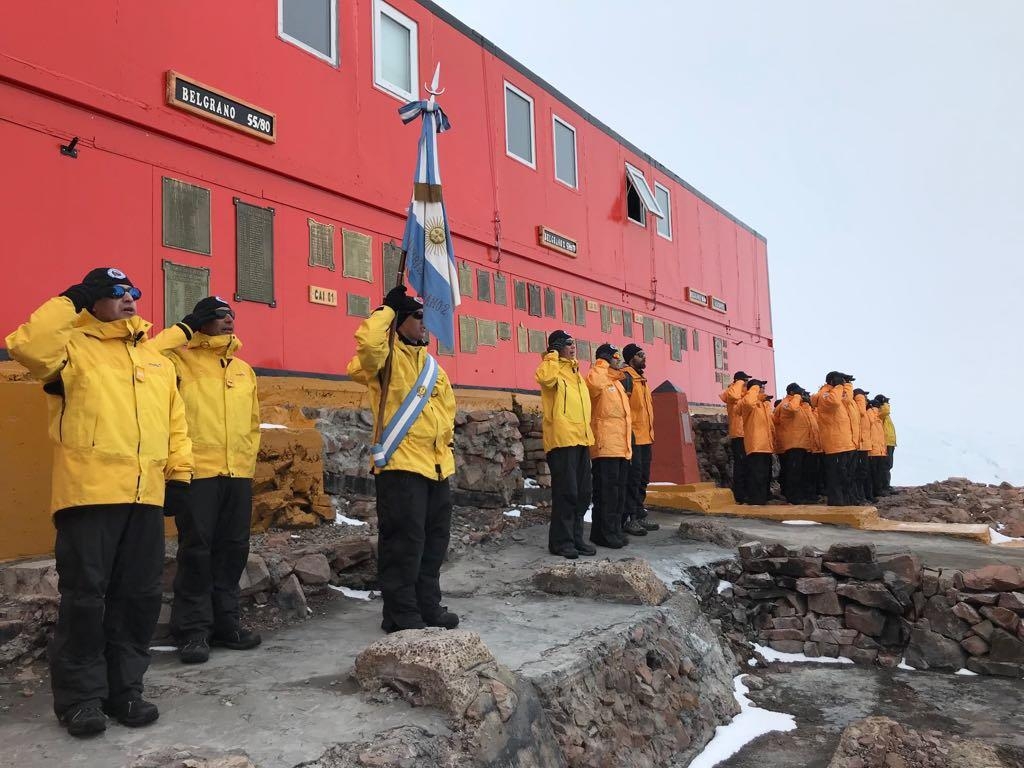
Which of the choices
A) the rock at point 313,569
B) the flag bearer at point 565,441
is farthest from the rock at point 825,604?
the rock at point 313,569

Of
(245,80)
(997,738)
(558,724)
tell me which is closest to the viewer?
(558,724)

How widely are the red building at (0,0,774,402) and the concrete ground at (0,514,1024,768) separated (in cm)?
357

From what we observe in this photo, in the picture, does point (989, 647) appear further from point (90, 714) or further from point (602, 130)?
point (602, 130)

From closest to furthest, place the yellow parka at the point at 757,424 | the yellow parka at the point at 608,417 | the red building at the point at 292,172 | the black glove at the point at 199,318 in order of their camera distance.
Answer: the black glove at the point at 199,318 → the red building at the point at 292,172 → the yellow parka at the point at 608,417 → the yellow parka at the point at 757,424

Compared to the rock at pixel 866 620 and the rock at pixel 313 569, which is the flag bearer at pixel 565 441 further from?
the rock at pixel 866 620

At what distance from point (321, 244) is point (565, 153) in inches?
258

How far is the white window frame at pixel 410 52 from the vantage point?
9758mm

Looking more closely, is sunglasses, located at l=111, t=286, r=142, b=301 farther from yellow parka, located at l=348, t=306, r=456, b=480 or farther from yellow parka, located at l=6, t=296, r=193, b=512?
yellow parka, located at l=348, t=306, r=456, b=480

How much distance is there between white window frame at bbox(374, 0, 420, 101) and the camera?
9758 mm

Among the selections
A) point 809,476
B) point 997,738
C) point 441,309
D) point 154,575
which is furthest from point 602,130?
point 154,575

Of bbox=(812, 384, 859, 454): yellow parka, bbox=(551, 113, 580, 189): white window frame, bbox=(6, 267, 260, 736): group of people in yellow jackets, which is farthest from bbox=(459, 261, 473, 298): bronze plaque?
bbox=(6, 267, 260, 736): group of people in yellow jackets

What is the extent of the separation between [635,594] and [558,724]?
1.89 meters

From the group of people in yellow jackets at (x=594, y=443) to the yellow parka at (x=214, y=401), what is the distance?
3121mm

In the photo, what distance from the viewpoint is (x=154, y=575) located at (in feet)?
10.6
